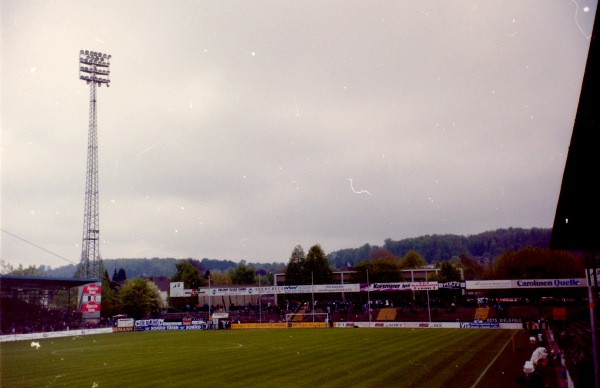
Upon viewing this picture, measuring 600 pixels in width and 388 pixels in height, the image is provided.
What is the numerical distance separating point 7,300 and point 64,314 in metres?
8.27

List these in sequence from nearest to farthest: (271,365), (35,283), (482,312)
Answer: (271,365)
(35,283)
(482,312)

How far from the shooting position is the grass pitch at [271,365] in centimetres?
2095

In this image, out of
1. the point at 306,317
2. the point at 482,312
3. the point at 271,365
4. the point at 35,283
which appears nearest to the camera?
the point at 271,365

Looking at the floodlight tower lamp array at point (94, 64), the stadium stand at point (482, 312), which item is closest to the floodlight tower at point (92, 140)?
the floodlight tower lamp array at point (94, 64)

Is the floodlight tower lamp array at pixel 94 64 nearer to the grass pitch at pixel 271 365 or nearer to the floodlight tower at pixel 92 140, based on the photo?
the floodlight tower at pixel 92 140

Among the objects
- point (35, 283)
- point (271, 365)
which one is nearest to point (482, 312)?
point (271, 365)

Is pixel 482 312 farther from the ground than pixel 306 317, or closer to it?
farther from the ground

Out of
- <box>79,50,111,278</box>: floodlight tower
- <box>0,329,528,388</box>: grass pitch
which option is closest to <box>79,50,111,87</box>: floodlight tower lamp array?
<box>79,50,111,278</box>: floodlight tower

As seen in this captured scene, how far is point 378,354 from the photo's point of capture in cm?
2978

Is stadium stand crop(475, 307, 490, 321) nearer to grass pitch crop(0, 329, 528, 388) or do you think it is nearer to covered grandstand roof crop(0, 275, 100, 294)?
grass pitch crop(0, 329, 528, 388)

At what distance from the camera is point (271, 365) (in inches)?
1028

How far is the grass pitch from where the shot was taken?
21.0 meters

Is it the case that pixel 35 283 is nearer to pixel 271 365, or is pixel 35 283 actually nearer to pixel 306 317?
pixel 306 317

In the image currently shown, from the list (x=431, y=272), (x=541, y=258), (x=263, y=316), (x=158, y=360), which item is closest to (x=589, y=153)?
(x=158, y=360)
